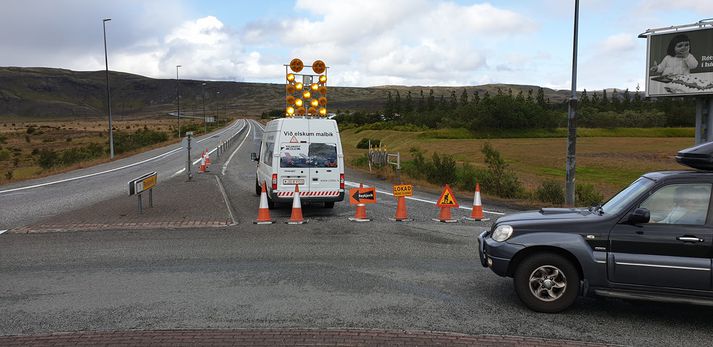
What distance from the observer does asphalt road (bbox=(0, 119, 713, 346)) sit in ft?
18.4

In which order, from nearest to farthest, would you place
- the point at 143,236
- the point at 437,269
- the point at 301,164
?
the point at 437,269 → the point at 143,236 → the point at 301,164

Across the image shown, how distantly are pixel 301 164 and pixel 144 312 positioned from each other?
26.9 ft

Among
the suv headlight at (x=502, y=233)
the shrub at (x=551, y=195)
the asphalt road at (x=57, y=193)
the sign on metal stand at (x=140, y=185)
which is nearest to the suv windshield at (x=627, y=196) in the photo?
the suv headlight at (x=502, y=233)

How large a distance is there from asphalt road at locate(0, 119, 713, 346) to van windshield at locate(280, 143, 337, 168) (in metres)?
3.17

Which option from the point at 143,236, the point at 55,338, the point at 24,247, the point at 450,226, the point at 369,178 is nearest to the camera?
the point at 55,338

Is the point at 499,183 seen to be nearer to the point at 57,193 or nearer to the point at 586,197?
the point at 586,197

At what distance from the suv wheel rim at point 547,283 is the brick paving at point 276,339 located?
33.5 inches

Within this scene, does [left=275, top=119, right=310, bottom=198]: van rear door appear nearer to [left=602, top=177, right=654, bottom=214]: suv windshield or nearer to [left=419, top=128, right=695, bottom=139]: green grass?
[left=602, top=177, right=654, bottom=214]: suv windshield

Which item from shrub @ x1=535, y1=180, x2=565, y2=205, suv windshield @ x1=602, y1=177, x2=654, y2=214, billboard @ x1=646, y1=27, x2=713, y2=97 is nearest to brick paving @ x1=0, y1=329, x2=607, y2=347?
suv windshield @ x1=602, y1=177, x2=654, y2=214

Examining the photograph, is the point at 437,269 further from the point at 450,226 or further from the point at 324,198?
the point at 324,198

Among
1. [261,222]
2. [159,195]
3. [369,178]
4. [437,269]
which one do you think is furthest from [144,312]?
[369,178]

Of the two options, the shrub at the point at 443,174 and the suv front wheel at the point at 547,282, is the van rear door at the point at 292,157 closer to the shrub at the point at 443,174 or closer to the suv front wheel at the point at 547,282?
the suv front wheel at the point at 547,282

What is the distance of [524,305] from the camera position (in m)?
6.25

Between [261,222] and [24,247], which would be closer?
[24,247]
